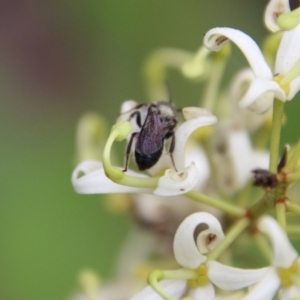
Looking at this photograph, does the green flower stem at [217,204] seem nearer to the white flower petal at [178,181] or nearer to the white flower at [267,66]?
the white flower petal at [178,181]

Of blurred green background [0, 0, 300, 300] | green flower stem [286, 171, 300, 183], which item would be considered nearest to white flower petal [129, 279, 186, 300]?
green flower stem [286, 171, 300, 183]

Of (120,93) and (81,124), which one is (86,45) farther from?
(81,124)

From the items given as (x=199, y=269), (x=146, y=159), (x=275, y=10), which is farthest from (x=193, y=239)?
(x=275, y=10)

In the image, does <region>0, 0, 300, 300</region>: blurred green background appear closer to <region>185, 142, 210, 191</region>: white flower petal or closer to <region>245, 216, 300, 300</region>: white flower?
<region>185, 142, 210, 191</region>: white flower petal

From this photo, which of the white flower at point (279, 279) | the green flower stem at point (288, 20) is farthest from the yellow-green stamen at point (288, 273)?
the green flower stem at point (288, 20)

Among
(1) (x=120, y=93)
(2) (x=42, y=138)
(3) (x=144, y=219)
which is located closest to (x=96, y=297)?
(3) (x=144, y=219)

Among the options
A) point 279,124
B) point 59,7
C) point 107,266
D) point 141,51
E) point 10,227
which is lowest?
point 107,266

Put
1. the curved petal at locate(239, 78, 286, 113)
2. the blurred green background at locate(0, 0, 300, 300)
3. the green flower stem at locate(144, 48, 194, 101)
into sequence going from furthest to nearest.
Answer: the blurred green background at locate(0, 0, 300, 300), the green flower stem at locate(144, 48, 194, 101), the curved petal at locate(239, 78, 286, 113)
